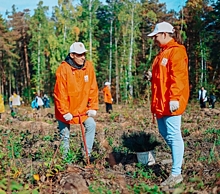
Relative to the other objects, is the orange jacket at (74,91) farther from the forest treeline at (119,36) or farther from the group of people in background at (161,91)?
the forest treeline at (119,36)

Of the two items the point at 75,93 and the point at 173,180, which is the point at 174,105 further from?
the point at 75,93

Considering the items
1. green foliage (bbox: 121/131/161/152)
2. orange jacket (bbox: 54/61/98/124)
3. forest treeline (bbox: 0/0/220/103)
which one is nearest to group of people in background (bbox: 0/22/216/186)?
orange jacket (bbox: 54/61/98/124)

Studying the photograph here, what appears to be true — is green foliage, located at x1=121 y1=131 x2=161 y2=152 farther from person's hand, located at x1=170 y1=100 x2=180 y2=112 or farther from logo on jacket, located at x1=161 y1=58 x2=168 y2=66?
logo on jacket, located at x1=161 y1=58 x2=168 y2=66

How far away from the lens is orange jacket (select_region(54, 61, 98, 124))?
4910 millimetres

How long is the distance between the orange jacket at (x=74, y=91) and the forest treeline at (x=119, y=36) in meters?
23.9

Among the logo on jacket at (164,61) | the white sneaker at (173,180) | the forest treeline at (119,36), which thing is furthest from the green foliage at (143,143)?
the forest treeline at (119,36)

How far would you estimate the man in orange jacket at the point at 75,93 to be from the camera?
4.91 metres

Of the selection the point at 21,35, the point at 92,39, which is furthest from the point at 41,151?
the point at 21,35

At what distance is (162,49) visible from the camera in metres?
4.26

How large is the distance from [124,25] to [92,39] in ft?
12.5

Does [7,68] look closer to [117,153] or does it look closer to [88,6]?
[88,6]

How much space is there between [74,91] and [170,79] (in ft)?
4.95

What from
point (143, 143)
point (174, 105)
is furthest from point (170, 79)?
point (143, 143)

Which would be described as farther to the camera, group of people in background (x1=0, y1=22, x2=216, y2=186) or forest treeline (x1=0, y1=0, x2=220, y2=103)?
forest treeline (x1=0, y1=0, x2=220, y2=103)
